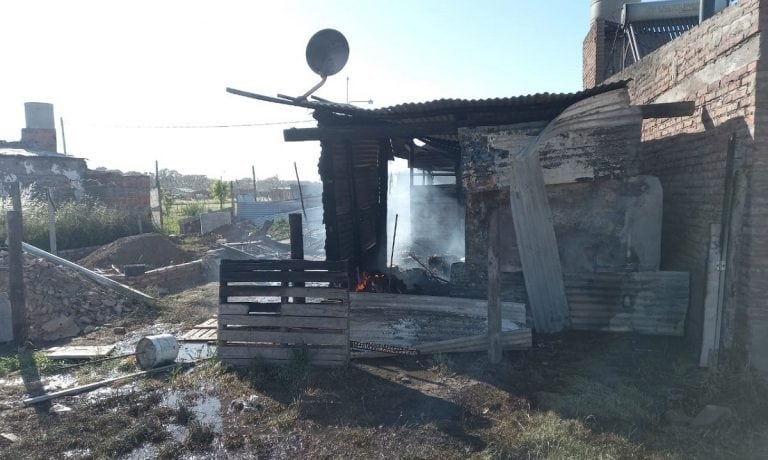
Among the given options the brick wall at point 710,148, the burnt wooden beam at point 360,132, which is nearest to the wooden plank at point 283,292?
the burnt wooden beam at point 360,132

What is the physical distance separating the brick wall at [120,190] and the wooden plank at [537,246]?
48.8 ft

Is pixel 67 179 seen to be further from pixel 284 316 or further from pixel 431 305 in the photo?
pixel 431 305

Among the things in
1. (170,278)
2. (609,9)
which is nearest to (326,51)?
(170,278)

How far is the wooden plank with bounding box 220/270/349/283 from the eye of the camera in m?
5.43

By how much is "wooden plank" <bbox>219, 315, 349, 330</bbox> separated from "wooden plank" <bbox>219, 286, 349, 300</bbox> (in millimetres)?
251

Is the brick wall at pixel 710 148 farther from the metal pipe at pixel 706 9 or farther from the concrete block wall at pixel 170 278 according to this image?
the concrete block wall at pixel 170 278

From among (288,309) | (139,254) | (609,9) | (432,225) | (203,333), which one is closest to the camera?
(288,309)

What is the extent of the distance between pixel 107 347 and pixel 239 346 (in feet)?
8.09

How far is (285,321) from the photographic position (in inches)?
217

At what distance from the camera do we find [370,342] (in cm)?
600

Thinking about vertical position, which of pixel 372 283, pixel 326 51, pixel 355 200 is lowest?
Answer: pixel 372 283

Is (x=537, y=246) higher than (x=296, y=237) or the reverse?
the reverse

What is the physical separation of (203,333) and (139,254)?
7593 mm

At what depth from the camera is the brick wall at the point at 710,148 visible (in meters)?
4.68
